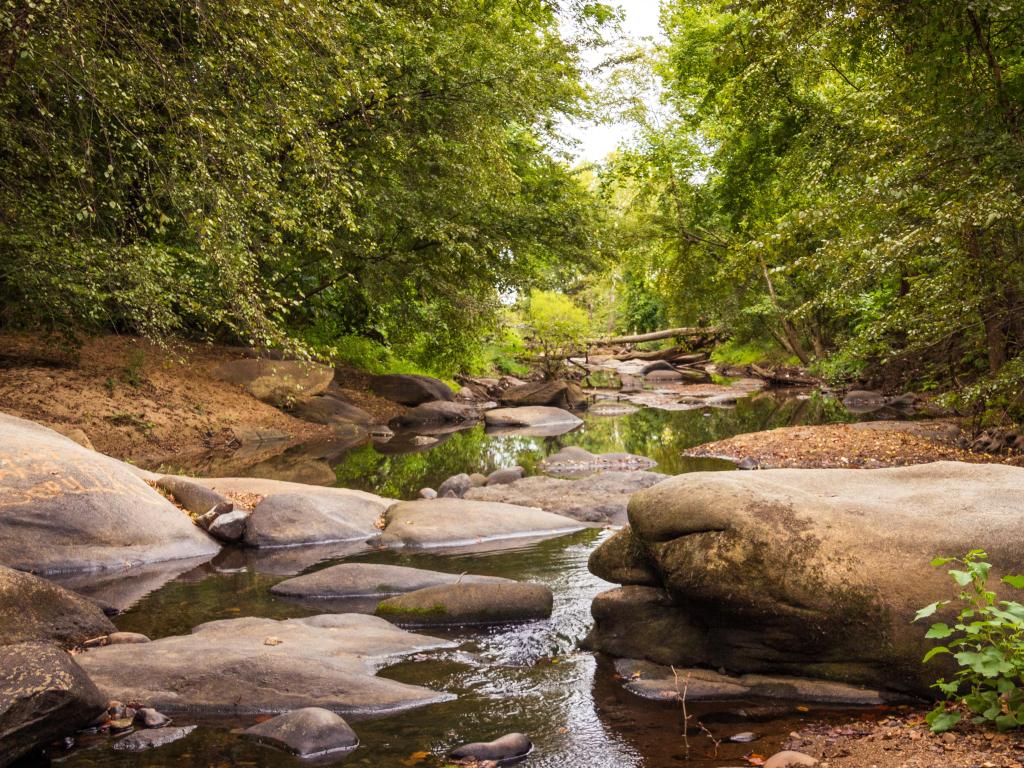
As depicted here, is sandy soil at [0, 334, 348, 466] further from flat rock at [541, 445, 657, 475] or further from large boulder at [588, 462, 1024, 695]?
large boulder at [588, 462, 1024, 695]

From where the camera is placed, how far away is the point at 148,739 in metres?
4.80

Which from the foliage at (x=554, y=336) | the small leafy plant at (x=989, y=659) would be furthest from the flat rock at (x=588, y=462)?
the foliage at (x=554, y=336)

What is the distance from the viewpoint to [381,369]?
2786cm

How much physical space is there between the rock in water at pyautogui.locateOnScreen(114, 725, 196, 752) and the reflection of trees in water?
815cm

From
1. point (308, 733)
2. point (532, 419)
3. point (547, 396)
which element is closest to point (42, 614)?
point (308, 733)

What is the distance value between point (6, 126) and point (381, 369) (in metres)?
18.1

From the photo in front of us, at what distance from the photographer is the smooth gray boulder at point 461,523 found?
1011 centimetres

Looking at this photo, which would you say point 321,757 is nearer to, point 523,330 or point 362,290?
point 362,290

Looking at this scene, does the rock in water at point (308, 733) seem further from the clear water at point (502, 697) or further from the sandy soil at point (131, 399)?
the sandy soil at point (131, 399)

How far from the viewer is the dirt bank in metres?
16.2

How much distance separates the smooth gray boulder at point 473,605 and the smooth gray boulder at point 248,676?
39.0 inches

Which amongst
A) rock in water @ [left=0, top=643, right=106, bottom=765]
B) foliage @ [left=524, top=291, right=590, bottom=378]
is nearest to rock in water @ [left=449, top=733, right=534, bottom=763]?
rock in water @ [left=0, top=643, right=106, bottom=765]

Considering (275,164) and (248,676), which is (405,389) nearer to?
(275,164)

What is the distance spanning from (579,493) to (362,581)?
193 inches
